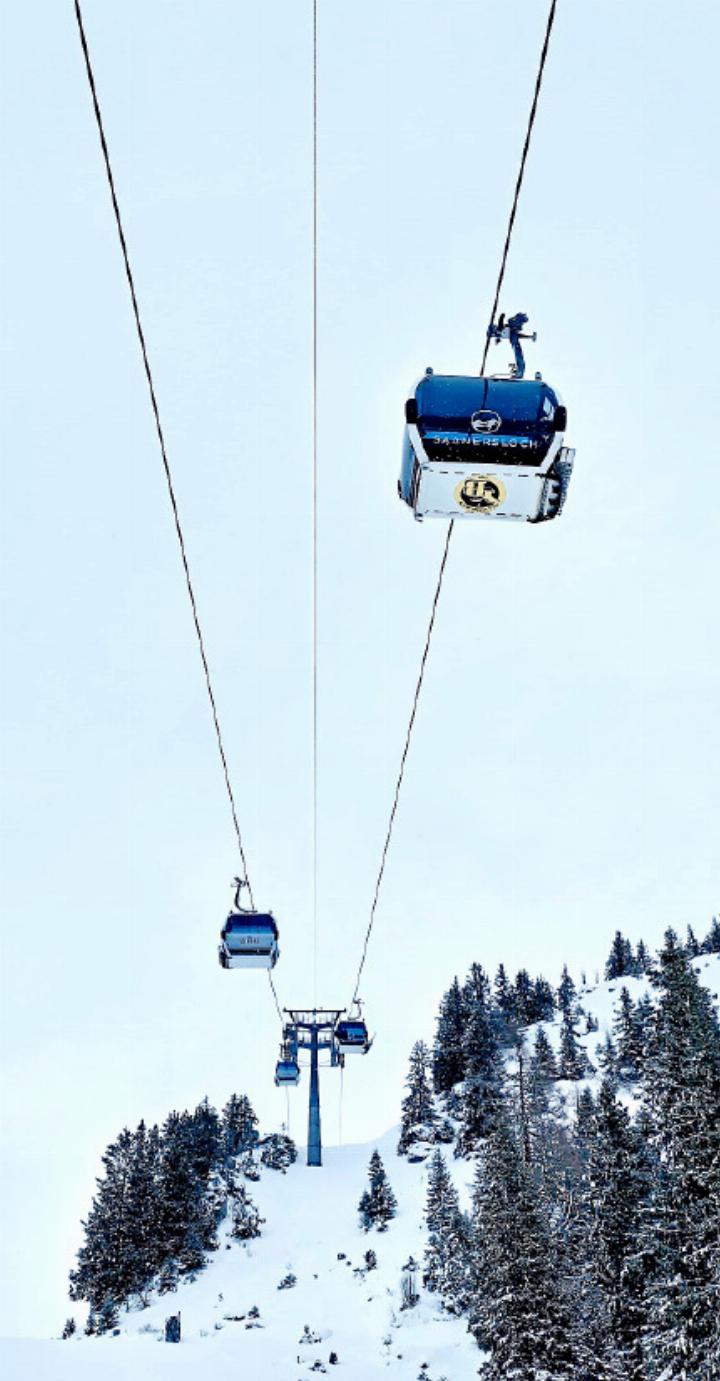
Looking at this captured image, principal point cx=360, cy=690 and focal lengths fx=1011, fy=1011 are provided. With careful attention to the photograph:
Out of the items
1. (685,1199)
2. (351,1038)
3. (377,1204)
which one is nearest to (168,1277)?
(377,1204)

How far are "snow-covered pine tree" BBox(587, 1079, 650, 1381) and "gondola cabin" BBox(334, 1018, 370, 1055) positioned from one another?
10073 mm

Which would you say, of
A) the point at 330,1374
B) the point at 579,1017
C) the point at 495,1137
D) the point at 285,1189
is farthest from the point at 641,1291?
the point at 579,1017

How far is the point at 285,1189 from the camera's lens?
7512cm

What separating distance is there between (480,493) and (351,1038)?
3827 cm

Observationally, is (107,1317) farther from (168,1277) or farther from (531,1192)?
(531,1192)

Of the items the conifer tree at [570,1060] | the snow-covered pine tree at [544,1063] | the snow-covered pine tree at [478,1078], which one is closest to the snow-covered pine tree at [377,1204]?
the snow-covered pine tree at [478,1078]

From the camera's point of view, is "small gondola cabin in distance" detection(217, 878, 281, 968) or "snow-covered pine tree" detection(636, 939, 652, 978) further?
"snow-covered pine tree" detection(636, 939, 652, 978)

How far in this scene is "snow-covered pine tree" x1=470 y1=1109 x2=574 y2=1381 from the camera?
33.2 m

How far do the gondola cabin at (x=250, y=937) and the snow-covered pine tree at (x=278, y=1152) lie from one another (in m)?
66.1

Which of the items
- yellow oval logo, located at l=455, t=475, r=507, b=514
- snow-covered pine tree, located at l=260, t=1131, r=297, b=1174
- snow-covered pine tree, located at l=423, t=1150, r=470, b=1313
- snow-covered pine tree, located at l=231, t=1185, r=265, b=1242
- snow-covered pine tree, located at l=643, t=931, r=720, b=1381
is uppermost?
yellow oval logo, located at l=455, t=475, r=507, b=514

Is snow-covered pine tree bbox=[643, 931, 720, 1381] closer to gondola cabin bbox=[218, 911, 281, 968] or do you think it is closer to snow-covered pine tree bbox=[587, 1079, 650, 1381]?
snow-covered pine tree bbox=[587, 1079, 650, 1381]

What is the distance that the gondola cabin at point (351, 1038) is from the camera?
143ft

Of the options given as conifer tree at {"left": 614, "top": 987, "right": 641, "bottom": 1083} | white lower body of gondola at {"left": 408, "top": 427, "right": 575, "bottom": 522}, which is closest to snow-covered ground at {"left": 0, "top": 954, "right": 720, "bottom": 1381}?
conifer tree at {"left": 614, "top": 987, "right": 641, "bottom": 1083}

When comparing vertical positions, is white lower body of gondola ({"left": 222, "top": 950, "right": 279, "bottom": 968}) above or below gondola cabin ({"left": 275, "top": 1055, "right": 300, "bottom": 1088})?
above
